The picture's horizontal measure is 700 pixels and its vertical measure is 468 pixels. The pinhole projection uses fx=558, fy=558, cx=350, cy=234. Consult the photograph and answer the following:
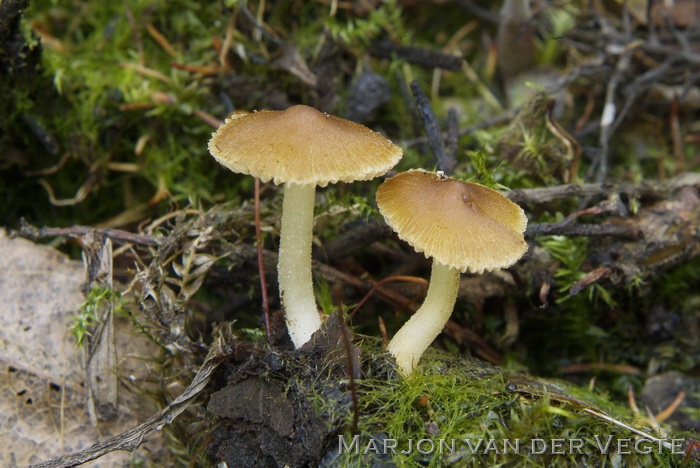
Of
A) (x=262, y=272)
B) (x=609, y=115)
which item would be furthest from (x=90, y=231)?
(x=609, y=115)

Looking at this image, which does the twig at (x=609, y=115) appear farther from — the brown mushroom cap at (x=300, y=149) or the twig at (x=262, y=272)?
the twig at (x=262, y=272)

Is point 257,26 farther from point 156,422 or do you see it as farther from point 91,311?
point 156,422

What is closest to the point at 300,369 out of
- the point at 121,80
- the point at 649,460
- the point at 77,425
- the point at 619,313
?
the point at 77,425

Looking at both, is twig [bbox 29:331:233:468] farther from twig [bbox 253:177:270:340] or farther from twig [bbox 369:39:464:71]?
twig [bbox 369:39:464:71]

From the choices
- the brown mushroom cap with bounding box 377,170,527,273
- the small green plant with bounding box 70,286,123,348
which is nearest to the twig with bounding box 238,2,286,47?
the brown mushroom cap with bounding box 377,170,527,273

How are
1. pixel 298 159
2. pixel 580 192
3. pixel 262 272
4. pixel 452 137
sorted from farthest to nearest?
pixel 452 137, pixel 580 192, pixel 262 272, pixel 298 159

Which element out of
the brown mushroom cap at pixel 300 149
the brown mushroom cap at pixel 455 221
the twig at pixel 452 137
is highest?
the brown mushroom cap at pixel 300 149

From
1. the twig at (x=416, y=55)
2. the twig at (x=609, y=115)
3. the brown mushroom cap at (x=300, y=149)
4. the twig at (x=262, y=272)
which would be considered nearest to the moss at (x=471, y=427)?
the twig at (x=262, y=272)
